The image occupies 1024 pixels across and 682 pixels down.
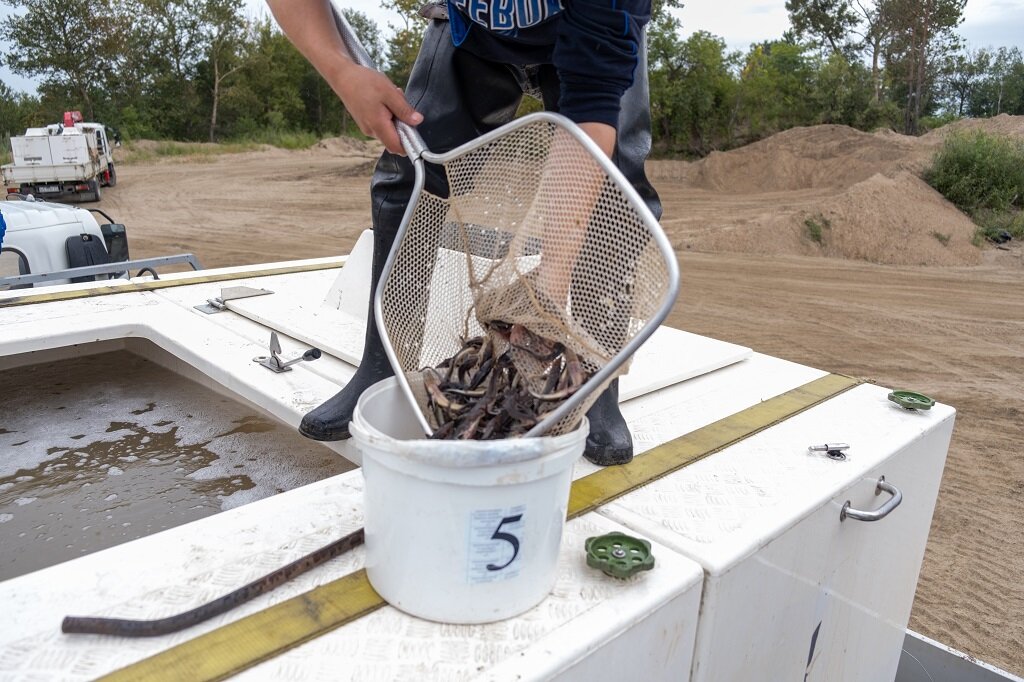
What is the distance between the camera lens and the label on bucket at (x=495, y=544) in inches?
37.0

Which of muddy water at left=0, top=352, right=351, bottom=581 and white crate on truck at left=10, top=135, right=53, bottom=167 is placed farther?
white crate on truck at left=10, top=135, right=53, bottom=167

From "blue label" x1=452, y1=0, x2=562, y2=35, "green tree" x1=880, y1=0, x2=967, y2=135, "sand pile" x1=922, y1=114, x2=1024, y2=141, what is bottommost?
"sand pile" x1=922, y1=114, x2=1024, y2=141

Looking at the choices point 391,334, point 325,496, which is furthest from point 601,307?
point 325,496

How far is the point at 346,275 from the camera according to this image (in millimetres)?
2504

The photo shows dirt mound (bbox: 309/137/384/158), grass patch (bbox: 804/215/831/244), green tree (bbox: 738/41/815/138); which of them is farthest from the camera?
dirt mound (bbox: 309/137/384/158)

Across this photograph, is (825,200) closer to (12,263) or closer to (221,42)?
(12,263)

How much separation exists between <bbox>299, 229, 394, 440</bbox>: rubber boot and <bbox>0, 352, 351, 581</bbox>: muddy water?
48cm

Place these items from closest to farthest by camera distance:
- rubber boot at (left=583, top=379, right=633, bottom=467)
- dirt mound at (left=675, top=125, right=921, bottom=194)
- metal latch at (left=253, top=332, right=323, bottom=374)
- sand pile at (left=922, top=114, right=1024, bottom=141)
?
rubber boot at (left=583, top=379, right=633, bottom=467) < metal latch at (left=253, top=332, right=323, bottom=374) < dirt mound at (left=675, top=125, right=921, bottom=194) < sand pile at (left=922, top=114, right=1024, bottom=141)

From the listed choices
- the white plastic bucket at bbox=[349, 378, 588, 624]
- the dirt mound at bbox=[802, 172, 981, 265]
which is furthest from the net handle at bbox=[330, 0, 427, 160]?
the dirt mound at bbox=[802, 172, 981, 265]

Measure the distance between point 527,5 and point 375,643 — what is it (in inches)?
40.9

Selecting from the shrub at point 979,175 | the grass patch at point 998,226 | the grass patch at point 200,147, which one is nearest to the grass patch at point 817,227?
the grass patch at point 998,226

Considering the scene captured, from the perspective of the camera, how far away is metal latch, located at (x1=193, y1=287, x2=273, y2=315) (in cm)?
253

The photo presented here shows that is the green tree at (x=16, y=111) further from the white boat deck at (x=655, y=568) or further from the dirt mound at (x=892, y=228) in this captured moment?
the white boat deck at (x=655, y=568)

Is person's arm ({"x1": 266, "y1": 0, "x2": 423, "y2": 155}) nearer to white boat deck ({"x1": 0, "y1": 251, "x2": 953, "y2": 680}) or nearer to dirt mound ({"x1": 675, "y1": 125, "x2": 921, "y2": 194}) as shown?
white boat deck ({"x1": 0, "y1": 251, "x2": 953, "y2": 680})
